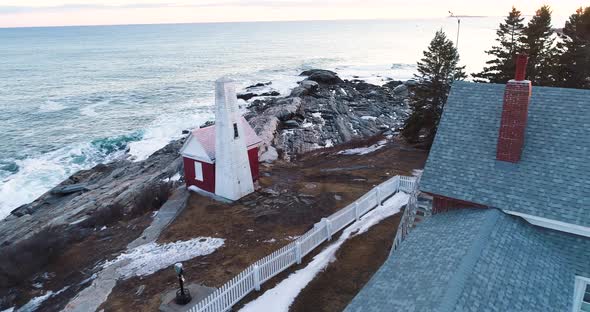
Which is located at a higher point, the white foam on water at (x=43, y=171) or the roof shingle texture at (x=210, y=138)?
the roof shingle texture at (x=210, y=138)

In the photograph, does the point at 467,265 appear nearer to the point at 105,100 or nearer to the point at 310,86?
the point at 310,86

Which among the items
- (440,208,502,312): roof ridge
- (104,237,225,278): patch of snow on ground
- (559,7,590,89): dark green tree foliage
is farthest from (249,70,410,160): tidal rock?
(440,208,502,312): roof ridge

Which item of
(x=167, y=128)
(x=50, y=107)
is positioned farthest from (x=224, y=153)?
(x=50, y=107)

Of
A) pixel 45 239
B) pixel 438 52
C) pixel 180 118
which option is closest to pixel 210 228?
pixel 45 239

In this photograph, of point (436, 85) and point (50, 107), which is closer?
point (436, 85)

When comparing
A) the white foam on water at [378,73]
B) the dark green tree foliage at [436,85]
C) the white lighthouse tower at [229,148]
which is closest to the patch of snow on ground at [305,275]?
the white lighthouse tower at [229,148]

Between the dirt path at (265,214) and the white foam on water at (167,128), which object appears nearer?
the dirt path at (265,214)

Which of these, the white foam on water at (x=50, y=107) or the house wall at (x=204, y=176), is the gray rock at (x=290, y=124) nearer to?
the house wall at (x=204, y=176)
